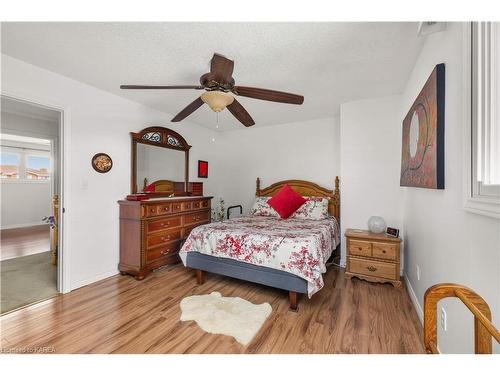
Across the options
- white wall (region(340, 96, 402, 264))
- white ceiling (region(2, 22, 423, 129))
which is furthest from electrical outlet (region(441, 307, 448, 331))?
white ceiling (region(2, 22, 423, 129))

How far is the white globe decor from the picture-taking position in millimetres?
2867

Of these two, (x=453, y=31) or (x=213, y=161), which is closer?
(x=453, y=31)

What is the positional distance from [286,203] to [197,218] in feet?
5.16

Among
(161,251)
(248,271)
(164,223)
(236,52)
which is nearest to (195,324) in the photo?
(248,271)

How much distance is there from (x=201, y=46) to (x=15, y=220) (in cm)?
747

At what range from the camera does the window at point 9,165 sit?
572 cm

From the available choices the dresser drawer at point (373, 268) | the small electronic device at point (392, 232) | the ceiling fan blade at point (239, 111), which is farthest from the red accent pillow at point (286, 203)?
the ceiling fan blade at point (239, 111)

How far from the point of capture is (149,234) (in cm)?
293

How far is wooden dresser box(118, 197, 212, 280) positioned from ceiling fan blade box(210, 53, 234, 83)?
76.3 inches

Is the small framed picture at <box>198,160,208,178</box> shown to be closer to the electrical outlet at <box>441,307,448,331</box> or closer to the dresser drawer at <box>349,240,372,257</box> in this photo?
the dresser drawer at <box>349,240,372,257</box>

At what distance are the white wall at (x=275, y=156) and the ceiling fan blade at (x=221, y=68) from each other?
271 cm

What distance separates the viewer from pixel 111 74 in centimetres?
243

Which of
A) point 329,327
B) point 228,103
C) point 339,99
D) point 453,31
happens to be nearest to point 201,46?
point 228,103

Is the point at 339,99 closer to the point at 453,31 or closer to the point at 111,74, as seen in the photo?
the point at 453,31
